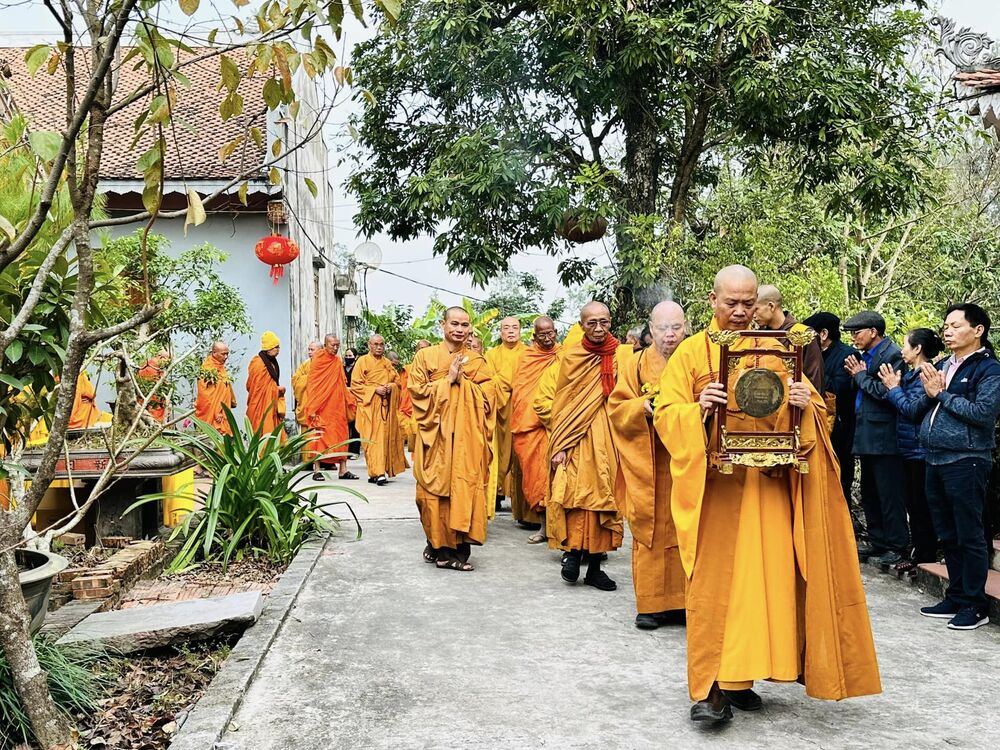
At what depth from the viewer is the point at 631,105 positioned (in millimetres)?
12258

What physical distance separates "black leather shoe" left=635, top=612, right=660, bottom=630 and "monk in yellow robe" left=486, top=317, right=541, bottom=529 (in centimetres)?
312

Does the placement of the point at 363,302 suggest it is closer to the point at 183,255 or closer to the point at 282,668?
the point at 183,255

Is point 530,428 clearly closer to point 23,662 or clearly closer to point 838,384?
point 838,384

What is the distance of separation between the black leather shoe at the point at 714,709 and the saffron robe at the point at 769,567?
6 cm

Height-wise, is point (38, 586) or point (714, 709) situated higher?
point (38, 586)

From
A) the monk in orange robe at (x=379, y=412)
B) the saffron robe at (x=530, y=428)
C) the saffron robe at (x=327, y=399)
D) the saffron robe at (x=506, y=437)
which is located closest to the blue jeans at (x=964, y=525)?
the saffron robe at (x=530, y=428)

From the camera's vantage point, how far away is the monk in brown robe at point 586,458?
20.8ft

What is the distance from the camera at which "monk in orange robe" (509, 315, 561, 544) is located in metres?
8.30

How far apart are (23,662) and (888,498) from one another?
5546 mm

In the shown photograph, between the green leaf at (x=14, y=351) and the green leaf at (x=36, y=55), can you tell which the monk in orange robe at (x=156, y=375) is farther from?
the green leaf at (x=36, y=55)

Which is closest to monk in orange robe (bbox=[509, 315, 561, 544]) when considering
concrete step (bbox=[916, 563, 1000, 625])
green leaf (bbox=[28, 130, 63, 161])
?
concrete step (bbox=[916, 563, 1000, 625])

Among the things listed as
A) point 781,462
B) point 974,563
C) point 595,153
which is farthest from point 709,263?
point 781,462

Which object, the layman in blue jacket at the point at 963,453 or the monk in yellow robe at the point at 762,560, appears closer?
the monk in yellow robe at the point at 762,560

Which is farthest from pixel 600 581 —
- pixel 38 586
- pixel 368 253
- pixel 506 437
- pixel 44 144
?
pixel 368 253
